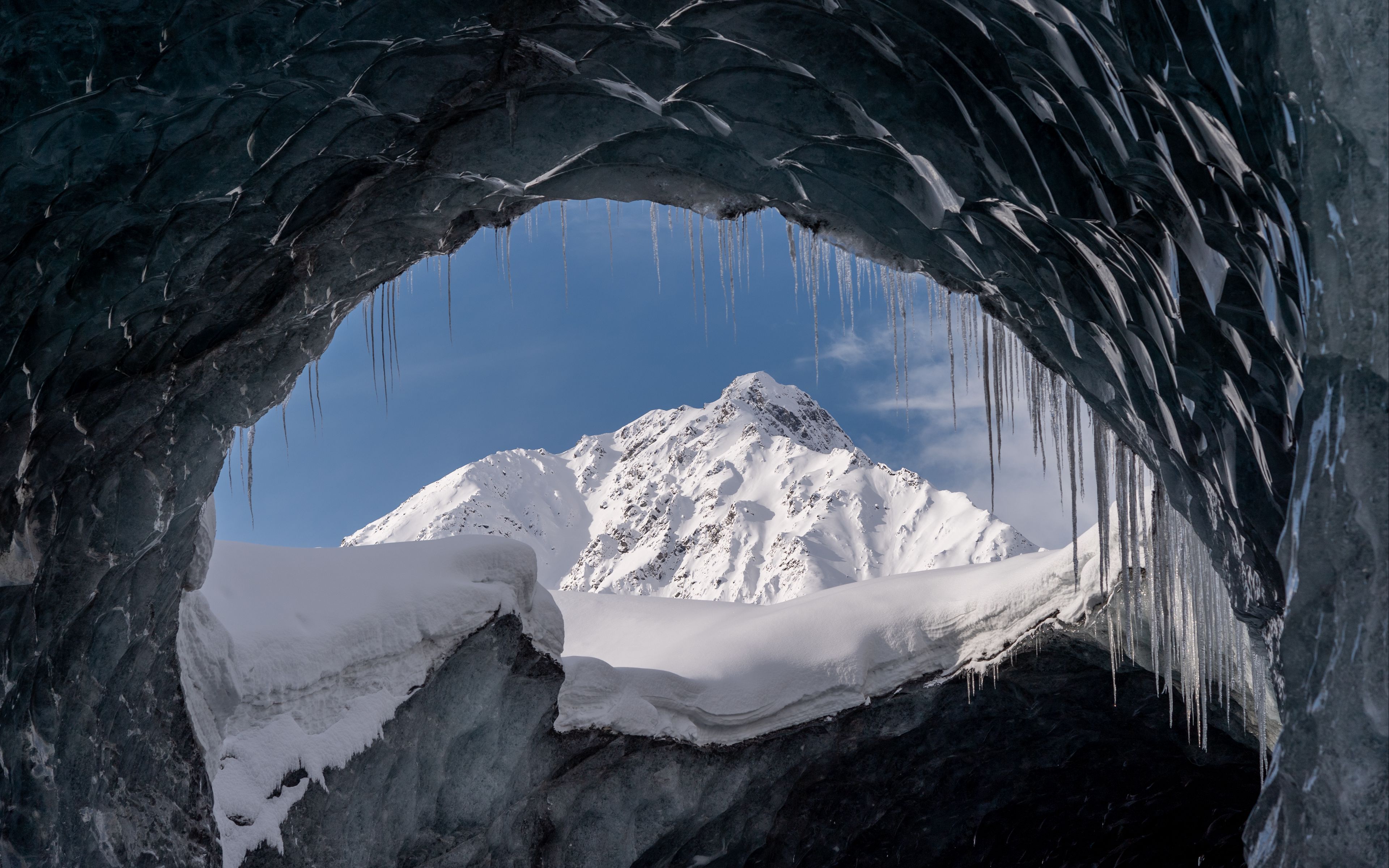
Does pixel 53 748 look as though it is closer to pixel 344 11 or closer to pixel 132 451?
pixel 132 451

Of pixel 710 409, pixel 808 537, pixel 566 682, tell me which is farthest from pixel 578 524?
pixel 566 682

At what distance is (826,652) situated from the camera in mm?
8977

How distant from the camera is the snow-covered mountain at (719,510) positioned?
110 m

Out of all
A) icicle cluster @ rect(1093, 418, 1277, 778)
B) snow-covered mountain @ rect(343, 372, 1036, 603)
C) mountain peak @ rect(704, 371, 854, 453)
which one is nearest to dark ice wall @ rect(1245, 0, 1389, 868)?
icicle cluster @ rect(1093, 418, 1277, 778)

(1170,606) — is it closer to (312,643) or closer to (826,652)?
(826,652)

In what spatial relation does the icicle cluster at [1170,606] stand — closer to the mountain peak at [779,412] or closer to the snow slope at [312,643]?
the snow slope at [312,643]

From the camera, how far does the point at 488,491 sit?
430 feet

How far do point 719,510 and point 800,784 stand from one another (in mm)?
116535

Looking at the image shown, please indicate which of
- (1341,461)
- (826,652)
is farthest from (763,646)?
(1341,461)

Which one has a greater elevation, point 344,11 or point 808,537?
point 344,11

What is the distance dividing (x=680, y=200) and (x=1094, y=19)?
247 cm

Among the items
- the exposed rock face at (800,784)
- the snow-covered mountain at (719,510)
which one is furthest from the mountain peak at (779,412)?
the exposed rock face at (800,784)

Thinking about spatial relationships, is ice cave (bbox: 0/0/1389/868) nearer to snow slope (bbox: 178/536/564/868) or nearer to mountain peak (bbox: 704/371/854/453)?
snow slope (bbox: 178/536/564/868)

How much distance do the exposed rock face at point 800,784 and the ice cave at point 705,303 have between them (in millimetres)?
39
